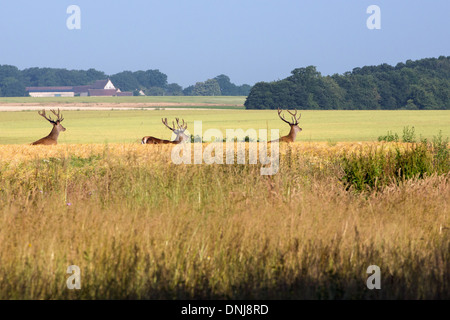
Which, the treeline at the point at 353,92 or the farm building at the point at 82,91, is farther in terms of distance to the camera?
the farm building at the point at 82,91

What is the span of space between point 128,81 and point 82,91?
58.6ft

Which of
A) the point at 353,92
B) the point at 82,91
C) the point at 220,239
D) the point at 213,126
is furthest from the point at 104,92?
the point at 220,239

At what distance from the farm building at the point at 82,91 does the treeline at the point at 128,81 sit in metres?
4.06

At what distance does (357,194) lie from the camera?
391 inches

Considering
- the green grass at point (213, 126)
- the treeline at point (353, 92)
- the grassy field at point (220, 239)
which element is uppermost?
the treeline at point (353, 92)

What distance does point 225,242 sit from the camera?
6430 millimetres

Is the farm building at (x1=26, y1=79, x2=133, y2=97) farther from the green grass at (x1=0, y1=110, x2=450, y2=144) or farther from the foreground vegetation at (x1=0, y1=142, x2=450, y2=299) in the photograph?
the foreground vegetation at (x1=0, y1=142, x2=450, y2=299)

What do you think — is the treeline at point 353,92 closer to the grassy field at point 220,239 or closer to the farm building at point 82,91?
the grassy field at point 220,239

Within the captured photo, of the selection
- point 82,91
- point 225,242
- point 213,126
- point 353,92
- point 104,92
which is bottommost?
point 213,126

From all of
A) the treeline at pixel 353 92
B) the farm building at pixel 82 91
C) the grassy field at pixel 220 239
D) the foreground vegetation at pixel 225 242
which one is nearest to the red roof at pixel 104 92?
the farm building at pixel 82 91

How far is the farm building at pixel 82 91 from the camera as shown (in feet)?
569

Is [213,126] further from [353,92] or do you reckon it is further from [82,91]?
[82,91]

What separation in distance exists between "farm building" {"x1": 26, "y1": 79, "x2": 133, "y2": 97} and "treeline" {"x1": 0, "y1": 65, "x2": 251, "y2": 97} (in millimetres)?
4063
